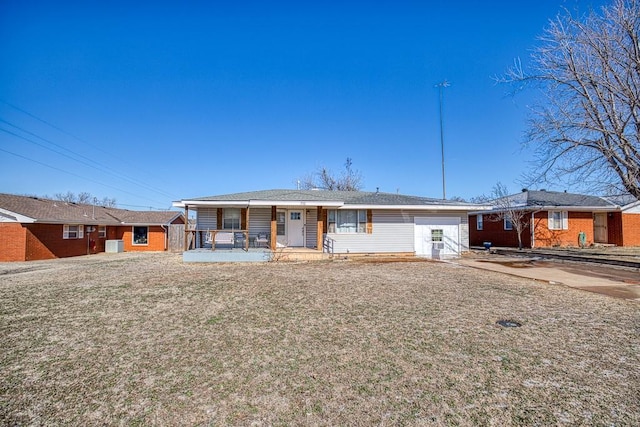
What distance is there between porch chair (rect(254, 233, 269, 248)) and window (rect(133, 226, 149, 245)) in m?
15.0

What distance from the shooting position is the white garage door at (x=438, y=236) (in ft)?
52.6

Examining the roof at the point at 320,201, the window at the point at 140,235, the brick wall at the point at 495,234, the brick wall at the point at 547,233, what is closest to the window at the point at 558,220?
the brick wall at the point at 547,233

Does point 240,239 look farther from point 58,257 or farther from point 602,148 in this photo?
point 602,148

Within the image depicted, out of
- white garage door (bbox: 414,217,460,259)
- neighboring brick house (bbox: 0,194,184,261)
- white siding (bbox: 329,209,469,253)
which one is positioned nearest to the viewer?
white siding (bbox: 329,209,469,253)

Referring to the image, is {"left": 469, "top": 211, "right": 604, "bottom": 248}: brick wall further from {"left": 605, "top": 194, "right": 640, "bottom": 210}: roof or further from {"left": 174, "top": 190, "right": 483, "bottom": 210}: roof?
{"left": 174, "top": 190, "right": 483, "bottom": 210}: roof

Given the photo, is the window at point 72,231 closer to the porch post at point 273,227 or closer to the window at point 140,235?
the window at point 140,235

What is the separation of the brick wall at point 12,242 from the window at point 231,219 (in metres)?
11.8

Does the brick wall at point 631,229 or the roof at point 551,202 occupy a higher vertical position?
the roof at point 551,202

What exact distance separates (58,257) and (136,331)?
1951cm

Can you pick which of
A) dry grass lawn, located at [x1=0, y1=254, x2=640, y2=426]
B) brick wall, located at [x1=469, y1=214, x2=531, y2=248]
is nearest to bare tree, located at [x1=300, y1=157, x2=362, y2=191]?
brick wall, located at [x1=469, y1=214, x2=531, y2=248]

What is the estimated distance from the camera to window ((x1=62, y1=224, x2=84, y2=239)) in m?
20.2

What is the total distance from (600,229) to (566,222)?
15.2 feet

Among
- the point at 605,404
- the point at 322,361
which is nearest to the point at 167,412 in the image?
the point at 322,361

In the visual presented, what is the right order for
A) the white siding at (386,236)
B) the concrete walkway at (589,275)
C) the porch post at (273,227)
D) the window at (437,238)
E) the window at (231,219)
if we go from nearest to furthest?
the concrete walkway at (589,275) → the porch post at (273,227) → the window at (231,219) → the white siding at (386,236) → the window at (437,238)
